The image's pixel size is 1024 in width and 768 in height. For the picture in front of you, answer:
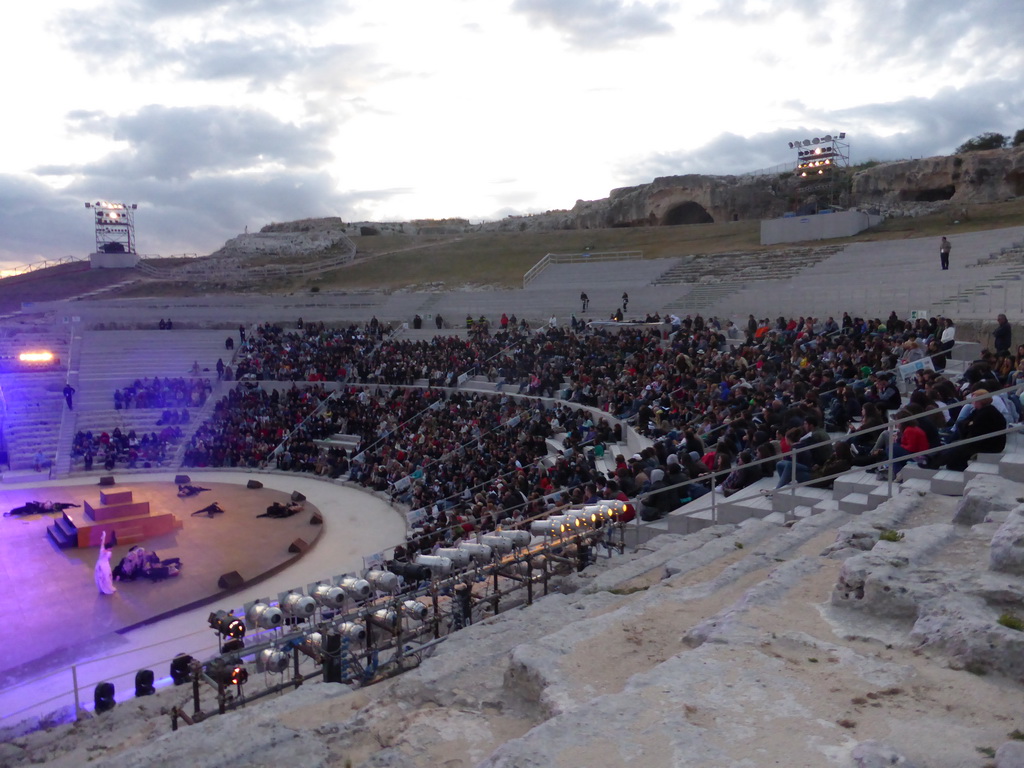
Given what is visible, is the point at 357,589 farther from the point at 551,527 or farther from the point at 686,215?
the point at 686,215

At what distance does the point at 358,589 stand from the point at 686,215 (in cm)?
5667

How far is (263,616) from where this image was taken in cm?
810

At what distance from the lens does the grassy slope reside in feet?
145

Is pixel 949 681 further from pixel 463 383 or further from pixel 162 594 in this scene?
pixel 463 383

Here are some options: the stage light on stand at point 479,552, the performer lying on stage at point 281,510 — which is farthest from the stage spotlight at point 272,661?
the performer lying on stage at point 281,510

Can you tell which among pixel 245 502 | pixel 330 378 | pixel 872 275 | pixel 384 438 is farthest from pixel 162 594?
pixel 872 275

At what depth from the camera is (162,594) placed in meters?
12.8

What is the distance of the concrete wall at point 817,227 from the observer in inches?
1572

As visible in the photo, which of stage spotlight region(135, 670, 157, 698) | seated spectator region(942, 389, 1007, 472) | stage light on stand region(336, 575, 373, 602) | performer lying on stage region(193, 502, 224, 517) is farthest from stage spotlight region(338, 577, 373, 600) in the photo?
performer lying on stage region(193, 502, 224, 517)

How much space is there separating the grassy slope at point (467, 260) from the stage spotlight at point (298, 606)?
117 feet

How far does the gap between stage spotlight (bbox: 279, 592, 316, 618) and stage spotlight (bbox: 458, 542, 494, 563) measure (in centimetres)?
181

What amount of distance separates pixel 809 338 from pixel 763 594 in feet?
45.9

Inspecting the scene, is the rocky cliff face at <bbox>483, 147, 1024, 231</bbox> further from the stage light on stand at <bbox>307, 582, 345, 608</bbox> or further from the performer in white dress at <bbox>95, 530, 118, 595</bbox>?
the stage light on stand at <bbox>307, 582, 345, 608</bbox>

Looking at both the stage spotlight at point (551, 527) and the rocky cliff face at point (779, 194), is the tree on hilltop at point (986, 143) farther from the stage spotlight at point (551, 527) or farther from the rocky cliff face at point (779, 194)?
the stage spotlight at point (551, 527)
